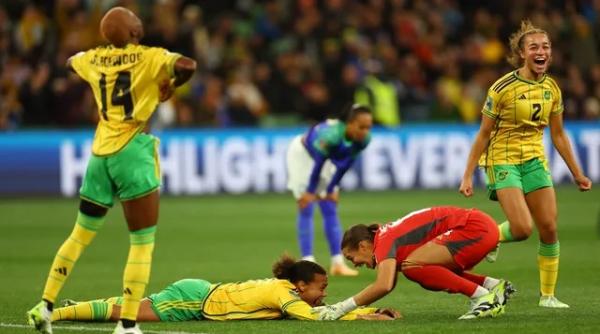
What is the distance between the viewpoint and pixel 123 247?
16375 millimetres

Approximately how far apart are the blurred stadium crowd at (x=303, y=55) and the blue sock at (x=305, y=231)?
30.8 ft

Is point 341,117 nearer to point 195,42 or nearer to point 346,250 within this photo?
point 346,250

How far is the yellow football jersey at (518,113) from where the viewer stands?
1020cm

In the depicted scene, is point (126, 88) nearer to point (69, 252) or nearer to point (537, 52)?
point (69, 252)

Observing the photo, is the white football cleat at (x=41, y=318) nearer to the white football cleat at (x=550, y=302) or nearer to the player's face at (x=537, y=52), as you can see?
the white football cleat at (x=550, y=302)

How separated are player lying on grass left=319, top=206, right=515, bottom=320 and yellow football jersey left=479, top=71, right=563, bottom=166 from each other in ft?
2.84

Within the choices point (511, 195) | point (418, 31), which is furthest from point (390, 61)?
point (511, 195)

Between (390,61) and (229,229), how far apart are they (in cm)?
884

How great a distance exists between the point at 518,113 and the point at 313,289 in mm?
2195

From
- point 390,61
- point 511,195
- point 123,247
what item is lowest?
point 123,247

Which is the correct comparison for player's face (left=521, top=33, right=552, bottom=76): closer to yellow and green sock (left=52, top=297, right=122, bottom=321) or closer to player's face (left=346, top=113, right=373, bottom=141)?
player's face (left=346, top=113, right=373, bottom=141)

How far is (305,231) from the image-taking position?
46.3 ft

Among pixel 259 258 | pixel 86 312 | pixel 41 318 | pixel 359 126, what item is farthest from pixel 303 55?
pixel 41 318

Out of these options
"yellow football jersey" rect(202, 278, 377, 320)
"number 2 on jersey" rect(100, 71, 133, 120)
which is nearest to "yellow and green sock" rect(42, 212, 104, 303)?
Result: "number 2 on jersey" rect(100, 71, 133, 120)
